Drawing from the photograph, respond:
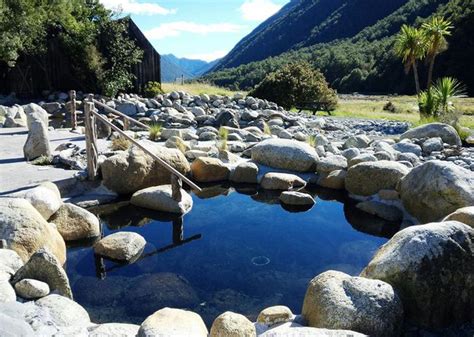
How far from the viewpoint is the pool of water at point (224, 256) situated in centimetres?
486

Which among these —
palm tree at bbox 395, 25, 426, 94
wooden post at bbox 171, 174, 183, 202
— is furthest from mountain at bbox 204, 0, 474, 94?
wooden post at bbox 171, 174, 183, 202

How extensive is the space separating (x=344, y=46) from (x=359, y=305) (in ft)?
263

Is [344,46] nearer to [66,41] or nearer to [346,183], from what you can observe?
[66,41]

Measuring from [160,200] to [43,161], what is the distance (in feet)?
8.39

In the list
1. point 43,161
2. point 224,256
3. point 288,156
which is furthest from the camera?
point 288,156

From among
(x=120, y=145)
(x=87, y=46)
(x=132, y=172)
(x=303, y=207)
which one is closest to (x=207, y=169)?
(x=132, y=172)

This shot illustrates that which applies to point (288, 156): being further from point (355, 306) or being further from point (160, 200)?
point (355, 306)

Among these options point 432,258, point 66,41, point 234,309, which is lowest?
point 234,309

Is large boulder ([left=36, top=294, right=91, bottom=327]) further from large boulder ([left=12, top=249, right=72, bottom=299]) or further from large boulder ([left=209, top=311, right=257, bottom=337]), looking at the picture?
large boulder ([left=209, top=311, right=257, bottom=337])

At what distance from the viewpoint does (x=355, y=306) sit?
3.71 metres

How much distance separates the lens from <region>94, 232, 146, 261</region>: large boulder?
225 inches

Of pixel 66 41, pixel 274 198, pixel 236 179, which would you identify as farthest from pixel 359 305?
pixel 66 41

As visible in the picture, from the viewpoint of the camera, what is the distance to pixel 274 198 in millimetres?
8320

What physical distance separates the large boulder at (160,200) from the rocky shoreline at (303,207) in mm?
18
